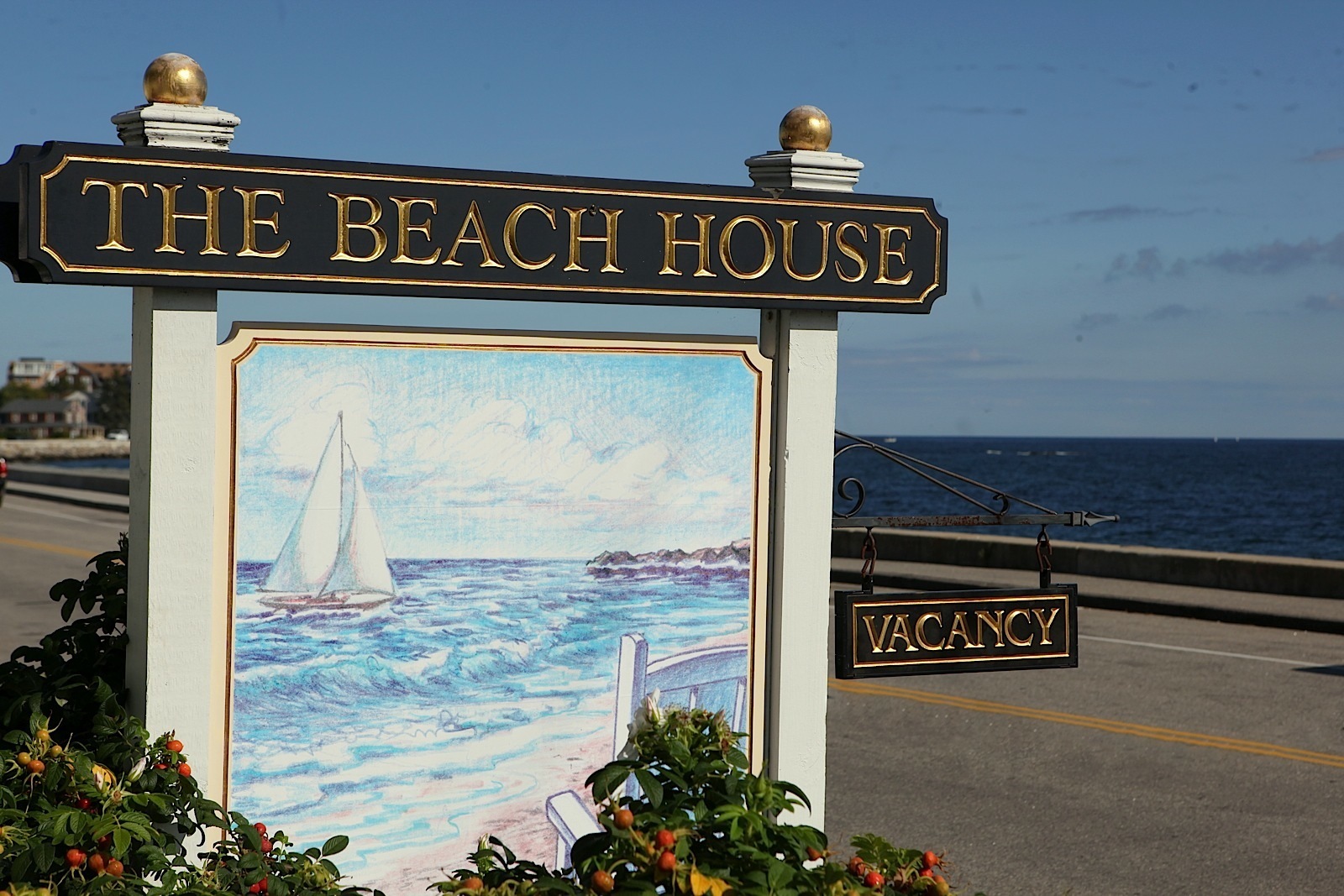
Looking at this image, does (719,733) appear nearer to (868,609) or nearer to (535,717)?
(535,717)

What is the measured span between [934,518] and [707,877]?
3166 millimetres

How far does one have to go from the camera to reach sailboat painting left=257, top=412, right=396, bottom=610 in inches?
177

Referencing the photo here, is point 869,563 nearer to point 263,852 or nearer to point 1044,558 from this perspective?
point 1044,558

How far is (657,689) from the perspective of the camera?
5.00 m

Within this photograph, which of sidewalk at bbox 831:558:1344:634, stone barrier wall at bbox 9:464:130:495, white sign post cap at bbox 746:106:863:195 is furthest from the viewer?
stone barrier wall at bbox 9:464:130:495

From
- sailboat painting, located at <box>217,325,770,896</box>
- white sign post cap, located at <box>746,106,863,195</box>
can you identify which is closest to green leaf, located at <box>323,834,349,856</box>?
sailboat painting, located at <box>217,325,770,896</box>

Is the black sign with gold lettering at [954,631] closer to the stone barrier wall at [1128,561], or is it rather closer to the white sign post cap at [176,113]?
the white sign post cap at [176,113]

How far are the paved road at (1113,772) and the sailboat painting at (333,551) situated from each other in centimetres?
390

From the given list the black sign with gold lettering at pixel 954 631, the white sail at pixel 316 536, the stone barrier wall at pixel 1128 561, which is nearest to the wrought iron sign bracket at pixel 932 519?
the black sign with gold lettering at pixel 954 631

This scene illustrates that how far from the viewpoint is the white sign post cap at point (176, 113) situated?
4.30 m

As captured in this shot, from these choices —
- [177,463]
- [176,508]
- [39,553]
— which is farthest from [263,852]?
[39,553]

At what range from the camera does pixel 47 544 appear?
2461cm

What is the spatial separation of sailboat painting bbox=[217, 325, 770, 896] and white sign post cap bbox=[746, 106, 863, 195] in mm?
641

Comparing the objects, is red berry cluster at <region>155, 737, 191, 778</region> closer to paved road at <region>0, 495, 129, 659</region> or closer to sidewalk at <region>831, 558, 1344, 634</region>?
paved road at <region>0, 495, 129, 659</region>
